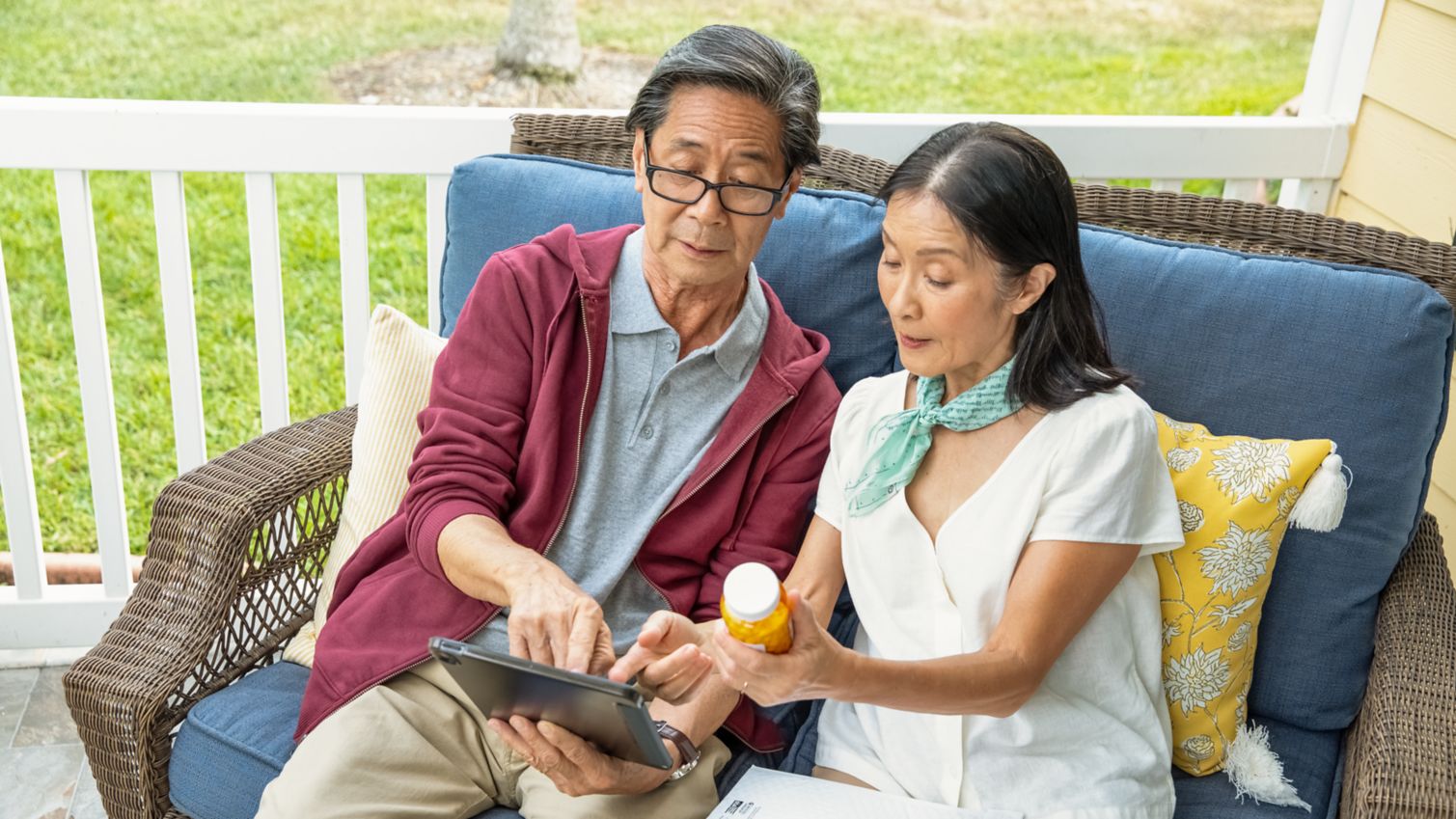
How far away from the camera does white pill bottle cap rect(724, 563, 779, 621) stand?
3.75 ft

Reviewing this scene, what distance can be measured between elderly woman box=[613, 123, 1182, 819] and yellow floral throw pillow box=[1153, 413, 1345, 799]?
0.22ft

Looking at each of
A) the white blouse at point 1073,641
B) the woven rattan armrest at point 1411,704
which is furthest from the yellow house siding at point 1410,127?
the white blouse at point 1073,641

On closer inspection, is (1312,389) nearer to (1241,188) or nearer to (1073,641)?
(1073,641)

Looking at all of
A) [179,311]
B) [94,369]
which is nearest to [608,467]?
[179,311]

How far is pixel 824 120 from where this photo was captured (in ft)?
8.12

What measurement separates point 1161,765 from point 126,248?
4157mm

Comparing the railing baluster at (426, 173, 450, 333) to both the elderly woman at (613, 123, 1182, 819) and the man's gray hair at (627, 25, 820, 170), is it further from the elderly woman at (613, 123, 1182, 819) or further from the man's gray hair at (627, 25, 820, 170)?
the elderly woman at (613, 123, 1182, 819)

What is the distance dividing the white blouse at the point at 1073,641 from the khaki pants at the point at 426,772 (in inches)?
11.0

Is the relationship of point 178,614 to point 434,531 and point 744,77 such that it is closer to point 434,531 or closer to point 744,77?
point 434,531

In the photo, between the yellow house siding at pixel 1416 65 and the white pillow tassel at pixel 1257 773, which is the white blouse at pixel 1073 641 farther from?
the yellow house siding at pixel 1416 65

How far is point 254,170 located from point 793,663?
5.40 ft

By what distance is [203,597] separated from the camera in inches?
67.0

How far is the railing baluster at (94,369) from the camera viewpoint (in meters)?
2.35

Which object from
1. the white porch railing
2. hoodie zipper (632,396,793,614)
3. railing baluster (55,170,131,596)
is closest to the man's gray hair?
hoodie zipper (632,396,793,614)
